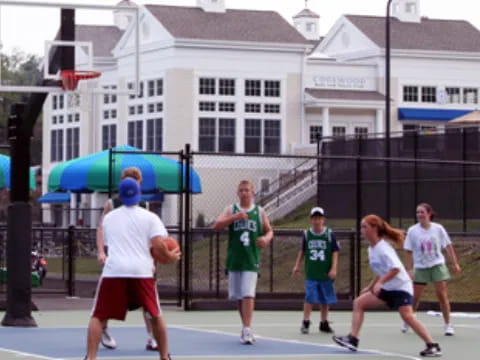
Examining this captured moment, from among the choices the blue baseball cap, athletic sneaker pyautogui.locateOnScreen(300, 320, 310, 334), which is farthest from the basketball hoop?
the blue baseball cap

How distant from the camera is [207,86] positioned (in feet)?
207

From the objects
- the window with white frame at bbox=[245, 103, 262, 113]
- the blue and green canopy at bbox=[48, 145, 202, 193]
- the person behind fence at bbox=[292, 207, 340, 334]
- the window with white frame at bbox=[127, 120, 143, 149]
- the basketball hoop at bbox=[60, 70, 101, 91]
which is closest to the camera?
the basketball hoop at bbox=[60, 70, 101, 91]

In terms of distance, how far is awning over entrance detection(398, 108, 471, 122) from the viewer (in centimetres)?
6575

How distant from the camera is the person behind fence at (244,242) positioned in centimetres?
1623

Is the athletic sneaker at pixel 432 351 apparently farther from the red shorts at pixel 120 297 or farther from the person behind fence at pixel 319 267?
the red shorts at pixel 120 297

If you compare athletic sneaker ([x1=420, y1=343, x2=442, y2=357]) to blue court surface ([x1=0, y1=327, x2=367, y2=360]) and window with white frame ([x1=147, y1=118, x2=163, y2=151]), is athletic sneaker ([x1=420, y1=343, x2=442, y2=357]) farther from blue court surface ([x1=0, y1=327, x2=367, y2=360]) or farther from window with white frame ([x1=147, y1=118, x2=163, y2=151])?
window with white frame ([x1=147, y1=118, x2=163, y2=151])

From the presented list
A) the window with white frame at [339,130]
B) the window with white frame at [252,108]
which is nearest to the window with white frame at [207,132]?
the window with white frame at [252,108]

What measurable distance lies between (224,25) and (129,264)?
175 feet

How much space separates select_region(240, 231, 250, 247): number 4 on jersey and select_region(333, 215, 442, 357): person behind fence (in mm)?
1836

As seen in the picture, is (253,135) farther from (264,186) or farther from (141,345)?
(141,345)

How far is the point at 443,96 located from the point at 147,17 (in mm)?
15014

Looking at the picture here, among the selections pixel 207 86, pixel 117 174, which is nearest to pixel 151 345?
pixel 117 174

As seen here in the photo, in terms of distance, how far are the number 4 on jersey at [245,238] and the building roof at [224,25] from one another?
46.3 m

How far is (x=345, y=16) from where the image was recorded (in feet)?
228
